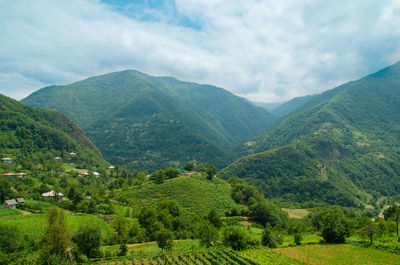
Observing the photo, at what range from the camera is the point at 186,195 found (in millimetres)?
86812

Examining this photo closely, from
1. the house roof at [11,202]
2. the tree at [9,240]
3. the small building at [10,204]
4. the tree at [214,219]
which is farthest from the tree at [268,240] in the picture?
the house roof at [11,202]

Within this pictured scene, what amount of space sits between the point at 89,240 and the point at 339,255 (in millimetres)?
44593

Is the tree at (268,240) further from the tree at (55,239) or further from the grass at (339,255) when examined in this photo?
the tree at (55,239)

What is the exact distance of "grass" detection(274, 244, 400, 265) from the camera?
39594 millimetres

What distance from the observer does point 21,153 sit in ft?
358

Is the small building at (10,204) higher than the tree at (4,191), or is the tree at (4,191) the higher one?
the tree at (4,191)

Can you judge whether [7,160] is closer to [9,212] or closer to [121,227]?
[9,212]

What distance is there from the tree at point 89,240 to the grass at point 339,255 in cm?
3390

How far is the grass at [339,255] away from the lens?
39.6m

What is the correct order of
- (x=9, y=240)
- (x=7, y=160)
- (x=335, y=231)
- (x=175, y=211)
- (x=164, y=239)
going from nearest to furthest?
(x=9, y=240) < (x=164, y=239) < (x=335, y=231) < (x=175, y=211) < (x=7, y=160)

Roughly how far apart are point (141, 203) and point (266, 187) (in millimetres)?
114440

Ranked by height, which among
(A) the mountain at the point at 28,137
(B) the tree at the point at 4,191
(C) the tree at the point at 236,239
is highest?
(A) the mountain at the point at 28,137

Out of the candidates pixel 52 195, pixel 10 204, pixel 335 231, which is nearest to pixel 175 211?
pixel 52 195

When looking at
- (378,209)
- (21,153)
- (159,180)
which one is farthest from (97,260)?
(378,209)
